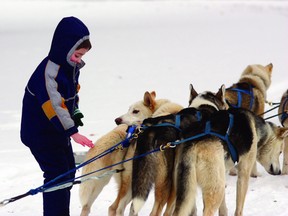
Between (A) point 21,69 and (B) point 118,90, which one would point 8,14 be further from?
(B) point 118,90

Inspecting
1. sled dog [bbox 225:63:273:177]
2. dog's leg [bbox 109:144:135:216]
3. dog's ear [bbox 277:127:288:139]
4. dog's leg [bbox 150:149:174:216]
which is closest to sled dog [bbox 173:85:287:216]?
dog's leg [bbox 150:149:174:216]

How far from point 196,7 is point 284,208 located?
18487 mm

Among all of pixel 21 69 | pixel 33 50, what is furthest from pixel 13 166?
pixel 33 50

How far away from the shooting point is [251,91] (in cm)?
583

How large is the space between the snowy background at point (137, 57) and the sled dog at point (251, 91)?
75cm

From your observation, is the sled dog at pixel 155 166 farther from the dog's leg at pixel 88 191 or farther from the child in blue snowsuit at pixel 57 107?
the dog's leg at pixel 88 191

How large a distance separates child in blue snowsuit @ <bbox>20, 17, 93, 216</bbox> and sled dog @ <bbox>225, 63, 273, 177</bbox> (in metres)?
2.42

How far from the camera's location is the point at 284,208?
464cm

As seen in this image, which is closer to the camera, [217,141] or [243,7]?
[217,141]

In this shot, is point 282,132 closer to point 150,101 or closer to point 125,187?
point 150,101

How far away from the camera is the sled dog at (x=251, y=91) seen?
5691 millimetres

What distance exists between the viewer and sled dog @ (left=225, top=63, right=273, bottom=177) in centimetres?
569

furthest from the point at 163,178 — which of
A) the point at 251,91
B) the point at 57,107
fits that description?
the point at 251,91

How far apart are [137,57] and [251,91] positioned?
8.25 metres
